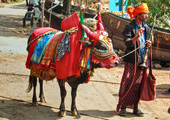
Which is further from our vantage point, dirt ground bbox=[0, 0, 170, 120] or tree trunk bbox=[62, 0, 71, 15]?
tree trunk bbox=[62, 0, 71, 15]

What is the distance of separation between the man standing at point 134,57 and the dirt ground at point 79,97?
12.2 inches

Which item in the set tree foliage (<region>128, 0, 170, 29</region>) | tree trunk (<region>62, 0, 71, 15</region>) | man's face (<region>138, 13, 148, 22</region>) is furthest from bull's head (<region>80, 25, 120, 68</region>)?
tree trunk (<region>62, 0, 71, 15</region>)

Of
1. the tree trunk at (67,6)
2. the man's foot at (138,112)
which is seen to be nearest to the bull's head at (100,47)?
the man's foot at (138,112)

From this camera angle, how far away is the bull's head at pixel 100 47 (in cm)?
507

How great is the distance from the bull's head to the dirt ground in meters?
1.22

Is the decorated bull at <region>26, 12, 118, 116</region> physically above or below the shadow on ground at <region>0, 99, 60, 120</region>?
above

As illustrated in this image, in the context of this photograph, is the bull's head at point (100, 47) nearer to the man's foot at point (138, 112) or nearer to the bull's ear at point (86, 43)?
the bull's ear at point (86, 43)

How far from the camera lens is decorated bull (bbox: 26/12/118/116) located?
5098mm

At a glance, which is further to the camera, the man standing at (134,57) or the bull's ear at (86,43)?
the man standing at (134,57)

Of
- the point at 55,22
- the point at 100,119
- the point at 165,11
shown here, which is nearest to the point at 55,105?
the point at 100,119

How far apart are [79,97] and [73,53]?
1918mm

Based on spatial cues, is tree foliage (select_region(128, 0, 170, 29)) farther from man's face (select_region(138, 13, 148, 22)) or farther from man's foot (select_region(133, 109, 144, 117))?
man's foot (select_region(133, 109, 144, 117))

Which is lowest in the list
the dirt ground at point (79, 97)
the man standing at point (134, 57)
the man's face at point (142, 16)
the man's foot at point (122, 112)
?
the dirt ground at point (79, 97)

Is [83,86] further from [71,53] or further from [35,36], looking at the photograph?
[71,53]
